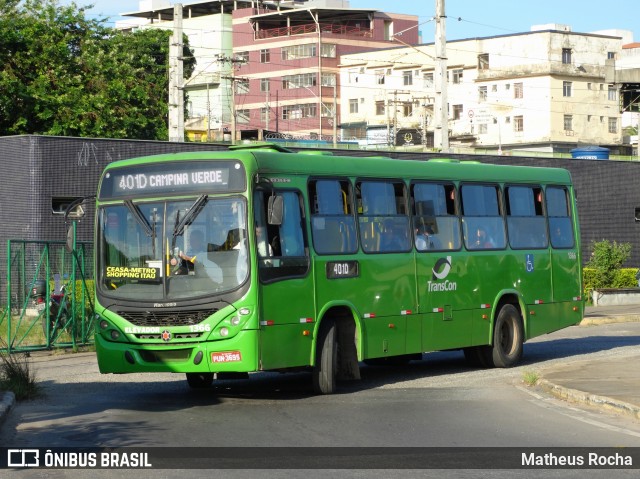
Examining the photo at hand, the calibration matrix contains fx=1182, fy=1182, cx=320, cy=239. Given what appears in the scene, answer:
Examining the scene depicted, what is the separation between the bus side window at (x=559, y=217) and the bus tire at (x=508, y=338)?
1892 mm

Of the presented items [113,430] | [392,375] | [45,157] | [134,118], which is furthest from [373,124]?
[113,430]

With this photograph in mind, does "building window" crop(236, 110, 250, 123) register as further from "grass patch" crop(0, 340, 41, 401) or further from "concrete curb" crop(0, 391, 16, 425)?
"concrete curb" crop(0, 391, 16, 425)

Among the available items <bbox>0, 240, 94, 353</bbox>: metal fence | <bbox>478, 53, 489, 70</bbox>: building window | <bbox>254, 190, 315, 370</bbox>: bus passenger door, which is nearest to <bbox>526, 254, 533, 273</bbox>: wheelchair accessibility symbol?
<bbox>254, 190, 315, 370</bbox>: bus passenger door

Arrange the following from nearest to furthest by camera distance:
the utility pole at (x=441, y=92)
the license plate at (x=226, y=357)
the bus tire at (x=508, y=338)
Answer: the license plate at (x=226, y=357) → the bus tire at (x=508, y=338) → the utility pole at (x=441, y=92)

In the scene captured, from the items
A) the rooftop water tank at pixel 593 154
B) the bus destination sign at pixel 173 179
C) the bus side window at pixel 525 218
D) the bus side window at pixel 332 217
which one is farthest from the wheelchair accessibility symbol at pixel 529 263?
the rooftop water tank at pixel 593 154

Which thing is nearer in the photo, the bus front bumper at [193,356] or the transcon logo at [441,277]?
the bus front bumper at [193,356]

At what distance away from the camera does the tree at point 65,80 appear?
52125 mm

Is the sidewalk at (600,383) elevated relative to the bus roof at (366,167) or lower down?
lower down

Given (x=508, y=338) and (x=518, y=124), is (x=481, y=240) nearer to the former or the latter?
(x=508, y=338)

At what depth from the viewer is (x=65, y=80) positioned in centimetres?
5284

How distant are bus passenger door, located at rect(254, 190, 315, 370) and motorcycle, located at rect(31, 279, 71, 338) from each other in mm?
9068

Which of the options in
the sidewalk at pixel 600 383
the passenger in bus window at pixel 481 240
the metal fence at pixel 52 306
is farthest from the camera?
the metal fence at pixel 52 306

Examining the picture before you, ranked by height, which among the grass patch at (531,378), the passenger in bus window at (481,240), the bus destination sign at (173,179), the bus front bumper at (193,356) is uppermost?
the bus destination sign at (173,179)

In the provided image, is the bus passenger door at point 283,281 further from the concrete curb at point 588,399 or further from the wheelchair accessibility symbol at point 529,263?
the wheelchair accessibility symbol at point 529,263
